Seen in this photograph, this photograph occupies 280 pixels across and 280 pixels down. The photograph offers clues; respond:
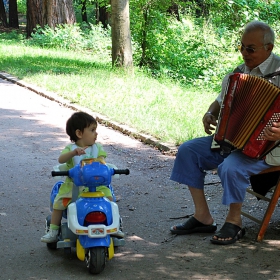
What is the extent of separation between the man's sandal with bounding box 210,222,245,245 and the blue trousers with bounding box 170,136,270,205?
258 millimetres

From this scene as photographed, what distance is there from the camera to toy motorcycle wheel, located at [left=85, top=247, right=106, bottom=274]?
4.14 metres

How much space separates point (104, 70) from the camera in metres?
14.1

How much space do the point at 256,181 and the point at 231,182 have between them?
545mm

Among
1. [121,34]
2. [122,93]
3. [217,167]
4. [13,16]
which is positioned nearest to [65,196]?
[217,167]

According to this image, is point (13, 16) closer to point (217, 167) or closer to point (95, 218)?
point (217, 167)

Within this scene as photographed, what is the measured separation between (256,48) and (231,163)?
3.28ft

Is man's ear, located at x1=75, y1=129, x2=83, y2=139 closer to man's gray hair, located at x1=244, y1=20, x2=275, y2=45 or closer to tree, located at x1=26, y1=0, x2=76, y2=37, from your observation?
man's gray hair, located at x1=244, y1=20, x2=275, y2=45

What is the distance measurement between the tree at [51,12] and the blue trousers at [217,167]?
1772 cm

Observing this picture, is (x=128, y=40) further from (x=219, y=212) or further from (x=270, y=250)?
(x=270, y=250)

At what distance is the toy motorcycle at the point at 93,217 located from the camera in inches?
161

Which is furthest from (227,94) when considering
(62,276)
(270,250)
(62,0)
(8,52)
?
(62,0)

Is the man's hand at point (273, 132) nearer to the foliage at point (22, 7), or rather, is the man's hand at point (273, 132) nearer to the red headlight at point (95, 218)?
the red headlight at point (95, 218)

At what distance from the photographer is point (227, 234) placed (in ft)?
15.9

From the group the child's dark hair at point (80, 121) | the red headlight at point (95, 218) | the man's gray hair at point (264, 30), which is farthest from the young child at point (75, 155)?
the man's gray hair at point (264, 30)
